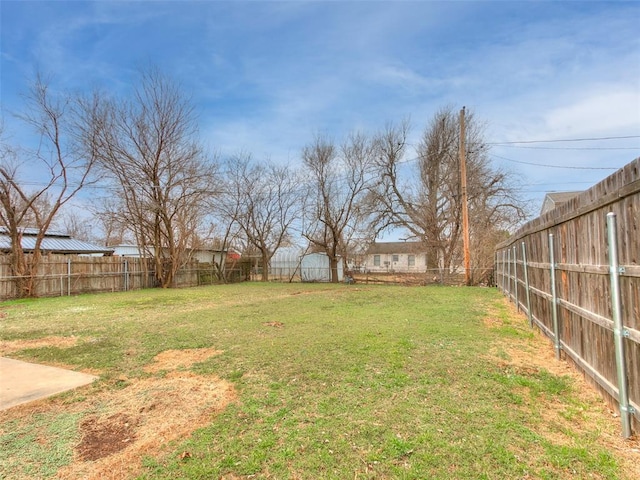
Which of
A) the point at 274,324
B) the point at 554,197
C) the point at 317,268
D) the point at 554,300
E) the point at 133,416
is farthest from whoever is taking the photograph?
the point at 317,268

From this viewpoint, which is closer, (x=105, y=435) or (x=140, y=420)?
(x=105, y=435)

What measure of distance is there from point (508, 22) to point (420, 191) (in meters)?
13.2

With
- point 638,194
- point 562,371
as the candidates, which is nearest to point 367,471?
point 638,194

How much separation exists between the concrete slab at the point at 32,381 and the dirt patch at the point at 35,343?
37.4 inches

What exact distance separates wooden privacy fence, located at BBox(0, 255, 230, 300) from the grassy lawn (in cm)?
1014

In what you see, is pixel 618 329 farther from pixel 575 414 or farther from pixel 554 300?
pixel 554 300

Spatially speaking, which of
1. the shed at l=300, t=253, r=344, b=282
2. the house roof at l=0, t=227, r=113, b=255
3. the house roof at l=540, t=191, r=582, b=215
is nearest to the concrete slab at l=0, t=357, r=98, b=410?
the house roof at l=0, t=227, r=113, b=255

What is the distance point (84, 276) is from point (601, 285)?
17.9 metres

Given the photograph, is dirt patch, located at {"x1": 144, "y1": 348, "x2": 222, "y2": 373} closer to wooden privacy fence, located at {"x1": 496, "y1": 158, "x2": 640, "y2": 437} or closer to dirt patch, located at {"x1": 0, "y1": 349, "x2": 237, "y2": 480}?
dirt patch, located at {"x1": 0, "y1": 349, "x2": 237, "y2": 480}

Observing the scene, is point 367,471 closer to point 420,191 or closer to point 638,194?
point 638,194

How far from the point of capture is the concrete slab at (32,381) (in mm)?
3336

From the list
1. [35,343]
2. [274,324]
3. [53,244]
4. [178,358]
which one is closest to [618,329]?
[178,358]

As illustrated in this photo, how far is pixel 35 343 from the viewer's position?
5.71 m

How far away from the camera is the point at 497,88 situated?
1262 cm
